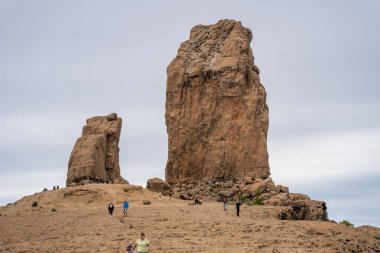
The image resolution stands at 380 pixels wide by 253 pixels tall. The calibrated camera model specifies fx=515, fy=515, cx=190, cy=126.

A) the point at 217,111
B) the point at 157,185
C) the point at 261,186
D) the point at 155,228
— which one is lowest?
the point at 155,228

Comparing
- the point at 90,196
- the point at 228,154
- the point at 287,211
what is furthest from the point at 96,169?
the point at 287,211

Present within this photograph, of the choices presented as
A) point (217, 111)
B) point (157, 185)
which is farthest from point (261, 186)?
point (217, 111)

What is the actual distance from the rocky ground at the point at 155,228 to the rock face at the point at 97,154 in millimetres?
6642

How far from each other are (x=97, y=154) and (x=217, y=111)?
40.5 ft

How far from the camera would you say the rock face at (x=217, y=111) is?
4809 cm

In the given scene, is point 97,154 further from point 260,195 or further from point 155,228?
point 155,228

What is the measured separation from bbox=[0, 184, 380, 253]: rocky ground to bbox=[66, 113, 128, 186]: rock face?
6.64 meters

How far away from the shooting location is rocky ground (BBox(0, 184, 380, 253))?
78.8 feet

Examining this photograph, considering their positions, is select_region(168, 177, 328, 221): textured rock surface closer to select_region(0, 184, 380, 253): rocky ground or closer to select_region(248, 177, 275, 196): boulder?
select_region(248, 177, 275, 196): boulder

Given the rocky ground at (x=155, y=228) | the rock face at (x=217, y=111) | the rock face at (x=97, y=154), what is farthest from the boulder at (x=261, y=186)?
the rock face at (x=97, y=154)

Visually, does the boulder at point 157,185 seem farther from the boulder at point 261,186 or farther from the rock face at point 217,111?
the boulder at point 261,186

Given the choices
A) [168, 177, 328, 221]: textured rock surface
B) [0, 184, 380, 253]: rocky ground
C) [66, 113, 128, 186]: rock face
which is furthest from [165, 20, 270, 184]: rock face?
[0, 184, 380, 253]: rocky ground

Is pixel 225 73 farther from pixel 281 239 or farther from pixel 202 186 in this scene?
pixel 281 239

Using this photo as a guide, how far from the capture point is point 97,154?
49.8 m
